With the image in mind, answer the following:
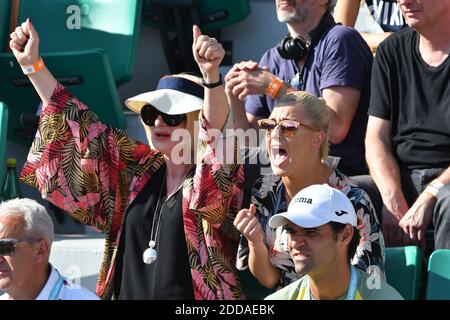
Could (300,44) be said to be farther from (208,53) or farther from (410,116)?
(208,53)

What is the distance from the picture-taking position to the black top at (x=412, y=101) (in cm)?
482

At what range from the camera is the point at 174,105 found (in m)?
4.68

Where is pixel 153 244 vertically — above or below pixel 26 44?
below

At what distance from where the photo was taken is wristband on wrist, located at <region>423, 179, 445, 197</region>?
15.2 feet

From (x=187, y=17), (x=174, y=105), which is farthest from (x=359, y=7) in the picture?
(x=174, y=105)

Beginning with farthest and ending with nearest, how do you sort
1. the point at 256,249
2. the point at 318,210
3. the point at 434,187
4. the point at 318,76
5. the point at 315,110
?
1. the point at 318,76
2. the point at 434,187
3. the point at 315,110
4. the point at 256,249
5. the point at 318,210

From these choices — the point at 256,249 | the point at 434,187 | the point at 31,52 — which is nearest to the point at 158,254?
the point at 256,249

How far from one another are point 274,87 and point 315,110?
0.49 metres

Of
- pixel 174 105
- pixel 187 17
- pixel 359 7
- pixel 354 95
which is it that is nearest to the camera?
pixel 174 105

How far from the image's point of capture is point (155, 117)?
4711 mm

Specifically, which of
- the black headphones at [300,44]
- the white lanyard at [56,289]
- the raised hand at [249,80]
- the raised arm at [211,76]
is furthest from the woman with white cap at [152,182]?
the black headphones at [300,44]
